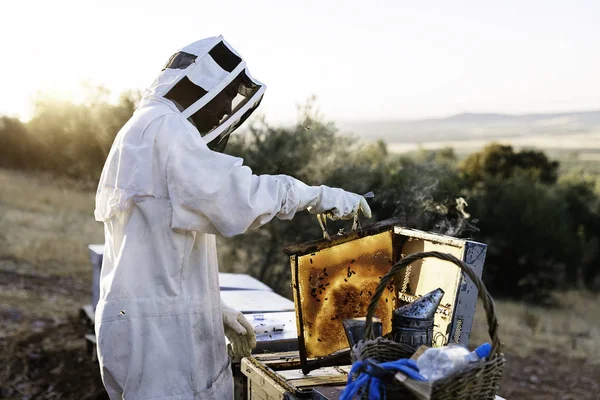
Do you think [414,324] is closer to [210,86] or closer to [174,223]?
[174,223]

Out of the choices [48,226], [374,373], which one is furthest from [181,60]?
[48,226]

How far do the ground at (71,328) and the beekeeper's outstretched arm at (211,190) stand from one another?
3.94 m

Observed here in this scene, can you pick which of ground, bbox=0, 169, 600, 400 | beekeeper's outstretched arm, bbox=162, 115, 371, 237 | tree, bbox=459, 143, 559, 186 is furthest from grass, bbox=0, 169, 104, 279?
tree, bbox=459, 143, 559, 186

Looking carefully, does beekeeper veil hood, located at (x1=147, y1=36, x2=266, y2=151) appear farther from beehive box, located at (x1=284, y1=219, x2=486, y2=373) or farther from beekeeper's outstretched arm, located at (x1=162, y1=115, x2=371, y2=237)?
beehive box, located at (x1=284, y1=219, x2=486, y2=373)

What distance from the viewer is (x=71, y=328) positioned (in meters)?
7.50

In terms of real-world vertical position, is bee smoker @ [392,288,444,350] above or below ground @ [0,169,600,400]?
above

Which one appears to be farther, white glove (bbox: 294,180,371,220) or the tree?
the tree

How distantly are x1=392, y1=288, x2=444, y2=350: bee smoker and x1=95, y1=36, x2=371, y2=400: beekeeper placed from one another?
1.83 feet

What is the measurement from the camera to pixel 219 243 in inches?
384

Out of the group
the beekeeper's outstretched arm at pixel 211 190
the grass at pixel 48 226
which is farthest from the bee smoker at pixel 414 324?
the grass at pixel 48 226

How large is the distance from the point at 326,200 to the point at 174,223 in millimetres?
627

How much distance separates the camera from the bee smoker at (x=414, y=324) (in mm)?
2271

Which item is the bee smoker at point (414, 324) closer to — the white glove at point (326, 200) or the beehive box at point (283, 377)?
the beehive box at point (283, 377)

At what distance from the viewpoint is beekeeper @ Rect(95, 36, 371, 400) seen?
250 cm
